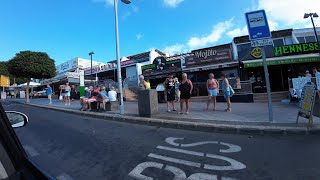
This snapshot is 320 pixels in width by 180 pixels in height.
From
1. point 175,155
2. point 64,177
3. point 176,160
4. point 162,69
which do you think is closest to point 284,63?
point 162,69

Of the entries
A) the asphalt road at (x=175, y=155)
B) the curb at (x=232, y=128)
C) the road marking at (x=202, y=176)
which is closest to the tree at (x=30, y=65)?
the asphalt road at (x=175, y=155)

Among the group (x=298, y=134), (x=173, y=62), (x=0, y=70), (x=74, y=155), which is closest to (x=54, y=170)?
(x=74, y=155)

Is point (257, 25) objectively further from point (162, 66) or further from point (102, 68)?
point (102, 68)

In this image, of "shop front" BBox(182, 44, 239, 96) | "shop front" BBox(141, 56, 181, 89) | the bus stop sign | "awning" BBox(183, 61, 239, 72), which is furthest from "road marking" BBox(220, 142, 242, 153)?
"shop front" BBox(141, 56, 181, 89)

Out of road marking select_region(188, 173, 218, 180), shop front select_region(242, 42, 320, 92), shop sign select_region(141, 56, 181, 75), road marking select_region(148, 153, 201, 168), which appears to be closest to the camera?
road marking select_region(188, 173, 218, 180)

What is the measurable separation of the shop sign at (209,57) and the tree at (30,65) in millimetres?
16667

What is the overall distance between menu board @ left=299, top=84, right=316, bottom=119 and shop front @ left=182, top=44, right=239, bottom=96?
468 inches

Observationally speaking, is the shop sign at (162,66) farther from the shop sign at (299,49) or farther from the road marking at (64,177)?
the road marking at (64,177)

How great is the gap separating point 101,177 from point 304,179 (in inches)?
123

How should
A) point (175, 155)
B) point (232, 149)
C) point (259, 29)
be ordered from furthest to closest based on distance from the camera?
1. point (259, 29)
2. point (232, 149)
3. point (175, 155)

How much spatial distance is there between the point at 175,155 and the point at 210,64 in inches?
688

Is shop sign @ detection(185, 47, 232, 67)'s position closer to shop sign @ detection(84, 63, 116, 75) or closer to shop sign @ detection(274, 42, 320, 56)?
shop sign @ detection(274, 42, 320, 56)

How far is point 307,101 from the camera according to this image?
702cm

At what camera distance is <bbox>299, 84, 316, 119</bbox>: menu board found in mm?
6742
